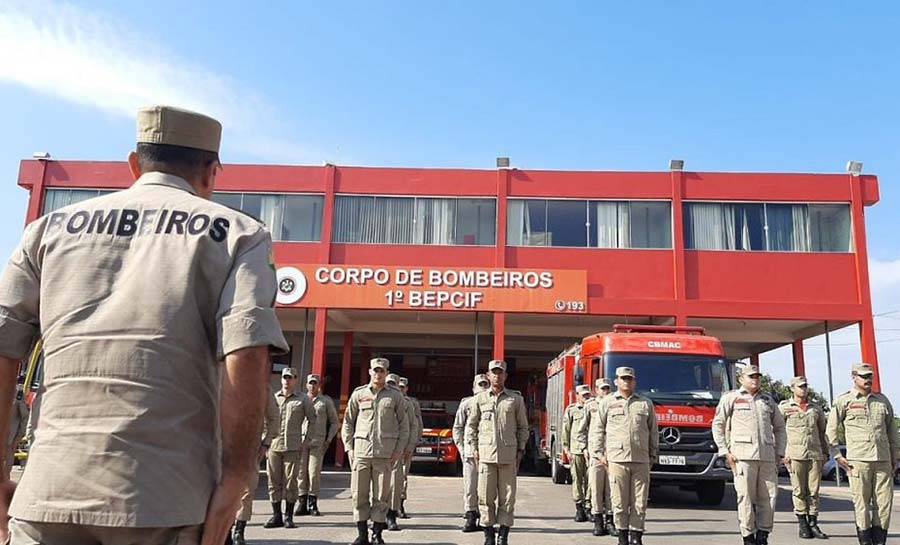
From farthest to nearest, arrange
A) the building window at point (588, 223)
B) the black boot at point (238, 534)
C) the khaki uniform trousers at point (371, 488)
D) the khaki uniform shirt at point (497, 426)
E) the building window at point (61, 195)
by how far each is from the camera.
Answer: the building window at point (61, 195) < the building window at point (588, 223) < the khaki uniform shirt at point (497, 426) < the khaki uniform trousers at point (371, 488) < the black boot at point (238, 534)

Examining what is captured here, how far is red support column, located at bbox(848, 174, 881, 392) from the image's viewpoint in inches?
790

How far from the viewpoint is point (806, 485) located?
1007 cm

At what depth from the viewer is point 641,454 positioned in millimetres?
8719

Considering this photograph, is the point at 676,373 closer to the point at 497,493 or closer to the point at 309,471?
the point at 497,493

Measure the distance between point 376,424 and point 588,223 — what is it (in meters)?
14.0

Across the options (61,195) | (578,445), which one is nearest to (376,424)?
(578,445)

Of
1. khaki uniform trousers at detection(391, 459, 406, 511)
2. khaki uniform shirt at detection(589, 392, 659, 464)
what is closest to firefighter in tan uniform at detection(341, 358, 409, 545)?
khaki uniform trousers at detection(391, 459, 406, 511)

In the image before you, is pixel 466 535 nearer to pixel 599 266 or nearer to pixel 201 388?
pixel 201 388

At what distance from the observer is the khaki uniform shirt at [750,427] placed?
820cm

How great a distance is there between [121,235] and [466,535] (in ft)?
26.4

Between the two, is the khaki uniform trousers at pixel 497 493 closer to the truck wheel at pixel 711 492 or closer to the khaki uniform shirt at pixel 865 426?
the khaki uniform shirt at pixel 865 426

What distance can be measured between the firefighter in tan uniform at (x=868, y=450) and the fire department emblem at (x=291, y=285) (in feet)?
48.4

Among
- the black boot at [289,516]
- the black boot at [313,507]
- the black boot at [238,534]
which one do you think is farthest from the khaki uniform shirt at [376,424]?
the black boot at [313,507]

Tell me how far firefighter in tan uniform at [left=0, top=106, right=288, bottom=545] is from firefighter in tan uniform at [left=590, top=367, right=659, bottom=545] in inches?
291
